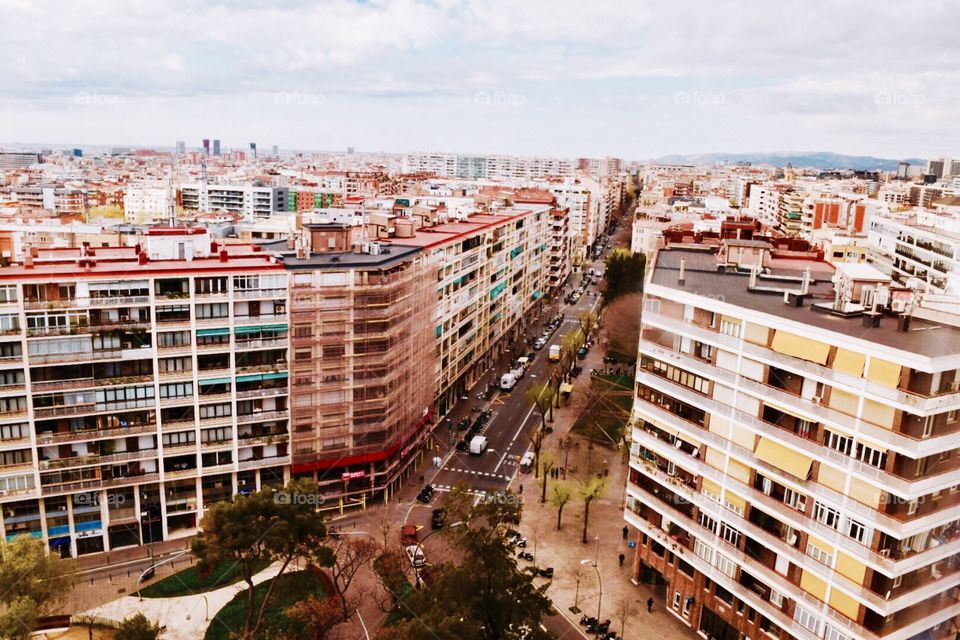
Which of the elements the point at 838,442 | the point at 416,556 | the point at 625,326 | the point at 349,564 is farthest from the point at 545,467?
the point at 625,326

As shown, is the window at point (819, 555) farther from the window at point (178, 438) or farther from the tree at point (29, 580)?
the window at point (178, 438)

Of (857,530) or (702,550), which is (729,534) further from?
(857,530)

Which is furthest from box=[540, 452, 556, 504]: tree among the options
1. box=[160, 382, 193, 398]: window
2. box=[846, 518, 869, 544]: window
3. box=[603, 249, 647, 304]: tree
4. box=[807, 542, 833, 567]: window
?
box=[603, 249, 647, 304]: tree

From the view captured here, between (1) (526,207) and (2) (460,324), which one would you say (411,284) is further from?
(1) (526,207)

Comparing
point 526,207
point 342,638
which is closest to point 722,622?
point 342,638

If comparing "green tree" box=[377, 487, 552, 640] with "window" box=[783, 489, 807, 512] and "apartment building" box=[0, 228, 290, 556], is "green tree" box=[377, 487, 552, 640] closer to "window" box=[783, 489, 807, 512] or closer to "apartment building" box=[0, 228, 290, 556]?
"window" box=[783, 489, 807, 512]
